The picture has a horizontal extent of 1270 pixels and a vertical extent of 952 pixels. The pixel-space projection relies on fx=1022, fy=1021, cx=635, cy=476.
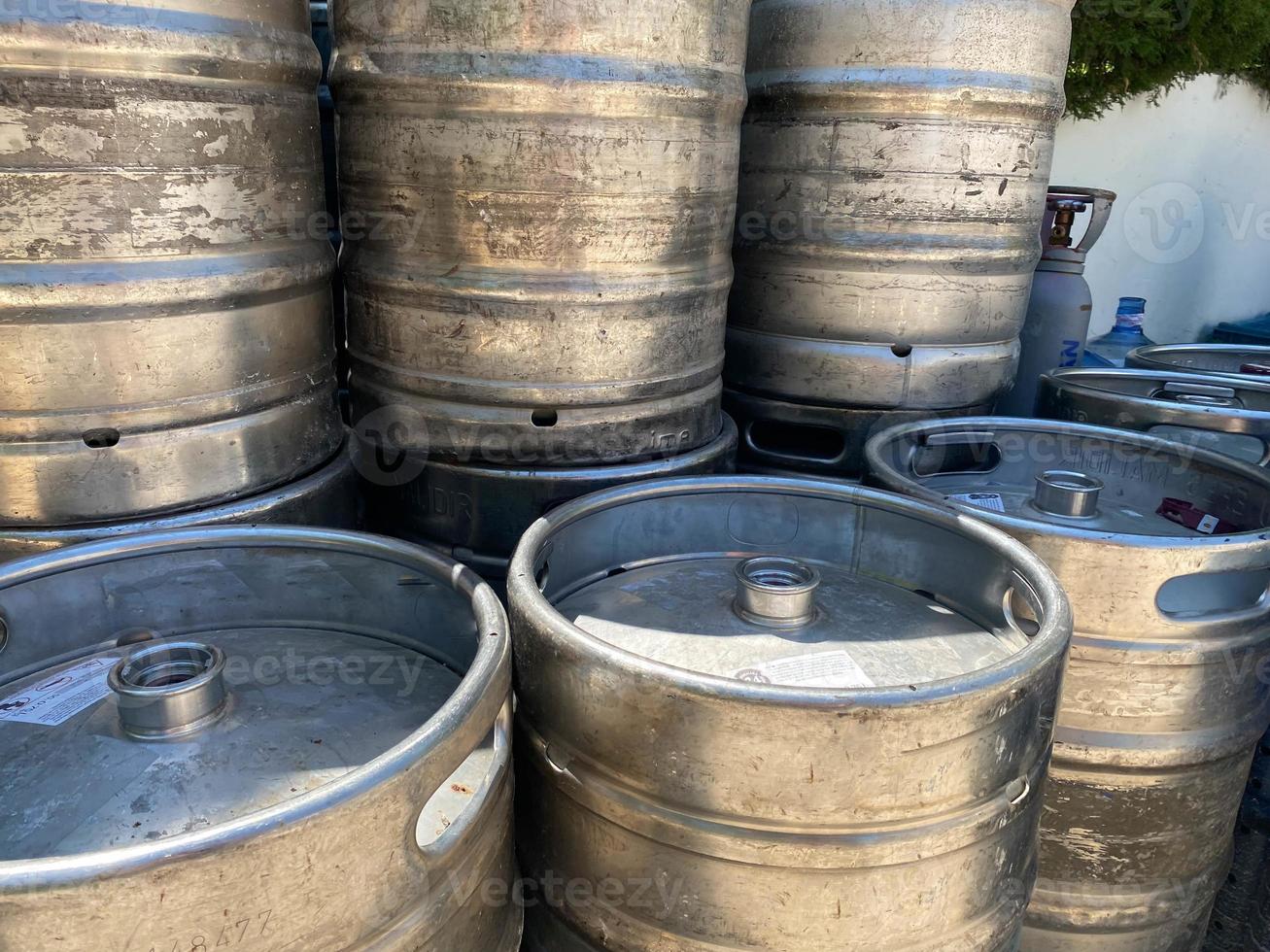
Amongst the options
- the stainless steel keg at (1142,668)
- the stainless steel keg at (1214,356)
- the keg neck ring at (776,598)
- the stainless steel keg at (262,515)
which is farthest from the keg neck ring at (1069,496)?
the stainless steel keg at (1214,356)

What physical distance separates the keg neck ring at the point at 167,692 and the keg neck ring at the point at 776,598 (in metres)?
0.62

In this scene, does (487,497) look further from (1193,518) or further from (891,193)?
(1193,518)

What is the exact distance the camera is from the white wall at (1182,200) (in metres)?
4.80

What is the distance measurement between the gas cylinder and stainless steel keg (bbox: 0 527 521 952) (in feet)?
6.49

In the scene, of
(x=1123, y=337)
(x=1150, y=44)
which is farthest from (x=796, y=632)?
(x=1150, y=44)

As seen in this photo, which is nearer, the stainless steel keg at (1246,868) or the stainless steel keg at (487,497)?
the stainless steel keg at (487,497)

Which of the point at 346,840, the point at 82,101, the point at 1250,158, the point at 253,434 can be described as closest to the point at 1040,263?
the point at 253,434

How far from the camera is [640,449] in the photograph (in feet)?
5.83

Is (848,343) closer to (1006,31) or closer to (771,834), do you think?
(1006,31)

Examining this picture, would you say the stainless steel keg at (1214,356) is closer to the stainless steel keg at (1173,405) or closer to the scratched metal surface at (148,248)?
the stainless steel keg at (1173,405)

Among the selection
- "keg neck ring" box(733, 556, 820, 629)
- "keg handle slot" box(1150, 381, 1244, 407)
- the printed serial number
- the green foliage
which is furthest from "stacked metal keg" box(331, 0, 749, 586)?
the green foliage

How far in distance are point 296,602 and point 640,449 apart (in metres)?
0.66

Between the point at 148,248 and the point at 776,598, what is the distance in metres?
0.95

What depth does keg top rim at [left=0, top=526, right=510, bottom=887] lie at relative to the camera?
0.73m
